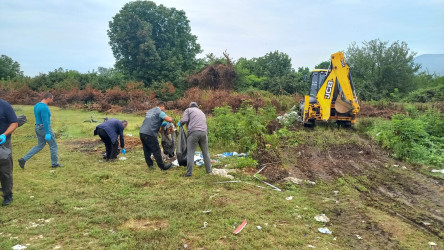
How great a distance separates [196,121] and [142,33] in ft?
75.0

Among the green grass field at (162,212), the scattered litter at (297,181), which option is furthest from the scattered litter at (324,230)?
the scattered litter at (297,181)

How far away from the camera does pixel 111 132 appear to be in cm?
768

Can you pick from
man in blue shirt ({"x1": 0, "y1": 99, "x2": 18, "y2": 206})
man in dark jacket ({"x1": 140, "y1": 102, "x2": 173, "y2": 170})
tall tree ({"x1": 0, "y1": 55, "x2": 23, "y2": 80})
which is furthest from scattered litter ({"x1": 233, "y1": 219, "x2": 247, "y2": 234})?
tall tree ({"x1": 0, "y1": 55, "x2": 23, "y2": 80})

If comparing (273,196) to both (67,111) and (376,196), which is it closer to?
(376,196)

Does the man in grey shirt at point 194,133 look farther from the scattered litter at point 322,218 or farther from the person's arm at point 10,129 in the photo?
the person's arm at point 10,129

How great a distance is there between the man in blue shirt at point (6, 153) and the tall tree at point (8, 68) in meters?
37.7

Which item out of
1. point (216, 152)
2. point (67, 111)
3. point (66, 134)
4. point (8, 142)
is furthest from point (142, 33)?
point (8, 142)

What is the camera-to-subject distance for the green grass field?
3.89 m

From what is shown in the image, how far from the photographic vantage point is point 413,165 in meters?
7.87

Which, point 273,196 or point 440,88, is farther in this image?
point 440,88

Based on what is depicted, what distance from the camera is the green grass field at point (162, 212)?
153 inches

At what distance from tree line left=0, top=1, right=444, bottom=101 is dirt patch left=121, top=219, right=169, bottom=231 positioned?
1925 cm

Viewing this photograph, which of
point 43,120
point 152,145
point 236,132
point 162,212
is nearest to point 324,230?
point 162,212

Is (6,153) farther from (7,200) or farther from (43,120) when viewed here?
(43,120)
